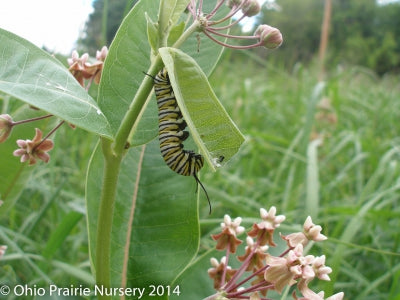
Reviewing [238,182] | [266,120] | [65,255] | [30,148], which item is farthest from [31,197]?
[266,120]

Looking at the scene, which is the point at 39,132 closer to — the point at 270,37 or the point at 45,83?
the point at 45,83

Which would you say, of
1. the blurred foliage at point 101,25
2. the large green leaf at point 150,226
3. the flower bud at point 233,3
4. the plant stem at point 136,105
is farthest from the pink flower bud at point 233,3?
the blurred foliage at point 101,25

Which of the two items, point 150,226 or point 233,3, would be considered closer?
point 233,3

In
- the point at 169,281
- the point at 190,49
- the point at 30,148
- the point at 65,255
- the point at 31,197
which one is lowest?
the point at 65,255

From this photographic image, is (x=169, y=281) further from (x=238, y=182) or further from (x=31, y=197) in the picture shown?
(x=238, y=182)

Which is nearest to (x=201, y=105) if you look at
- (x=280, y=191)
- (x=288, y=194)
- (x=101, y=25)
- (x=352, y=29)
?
(x=288, y=194)

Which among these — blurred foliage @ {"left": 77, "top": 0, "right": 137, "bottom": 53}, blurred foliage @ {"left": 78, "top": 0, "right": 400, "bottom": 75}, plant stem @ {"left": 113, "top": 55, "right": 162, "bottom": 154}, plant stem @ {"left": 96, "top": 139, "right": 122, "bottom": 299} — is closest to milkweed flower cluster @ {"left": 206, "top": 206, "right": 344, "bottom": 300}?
plant stem @ {"left": 96, "top": 139, "right": 122, "bottom": 299}
